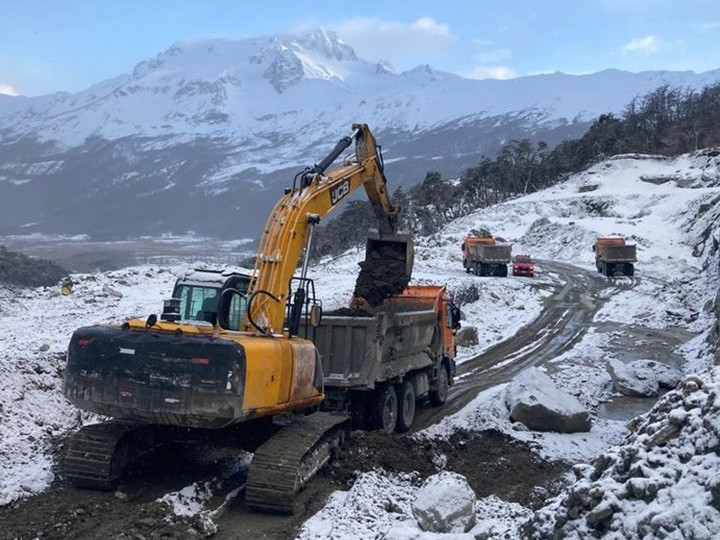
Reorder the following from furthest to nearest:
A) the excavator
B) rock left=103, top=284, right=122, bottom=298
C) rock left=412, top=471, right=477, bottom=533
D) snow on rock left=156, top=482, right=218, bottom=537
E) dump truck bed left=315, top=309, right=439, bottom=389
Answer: rock left=103, top=284, right=122, bottom=298
dump truck bed left=315, top=309, right=439, bottom=389
the excavator
snow on rock left=156, top=482, right=218, bottom=537
rock left=412, top=471, right=477, bottom=533

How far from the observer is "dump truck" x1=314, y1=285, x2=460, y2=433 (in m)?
12.0

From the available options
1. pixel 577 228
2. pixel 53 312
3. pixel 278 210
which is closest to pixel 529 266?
pixel 577 228

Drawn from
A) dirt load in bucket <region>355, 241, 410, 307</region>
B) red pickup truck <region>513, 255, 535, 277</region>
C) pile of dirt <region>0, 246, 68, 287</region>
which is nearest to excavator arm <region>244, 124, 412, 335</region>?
dirt load in bucket <region>355, 241, 410, 307</region>

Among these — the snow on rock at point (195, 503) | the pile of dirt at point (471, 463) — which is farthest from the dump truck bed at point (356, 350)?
the snow on rock at point (195, 503)

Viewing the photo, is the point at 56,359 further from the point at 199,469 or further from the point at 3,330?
the point at 3,330

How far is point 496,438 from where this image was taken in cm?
1284

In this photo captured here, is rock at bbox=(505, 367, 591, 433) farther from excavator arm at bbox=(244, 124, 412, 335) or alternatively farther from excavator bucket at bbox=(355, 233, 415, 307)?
excavator arm at bbox=(244, 124, 412, 335)

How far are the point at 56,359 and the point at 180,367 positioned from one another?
6827 millimetres

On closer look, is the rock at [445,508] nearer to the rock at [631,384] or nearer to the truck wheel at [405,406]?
the truck wheel at [405,406]

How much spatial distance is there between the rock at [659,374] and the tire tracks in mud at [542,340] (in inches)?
127

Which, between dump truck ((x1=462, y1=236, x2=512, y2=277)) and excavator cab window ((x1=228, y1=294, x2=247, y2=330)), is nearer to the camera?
excavator cab window ((x1=228, y1=294, x2=247, y2=330))

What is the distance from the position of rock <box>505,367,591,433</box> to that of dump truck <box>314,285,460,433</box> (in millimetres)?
1944

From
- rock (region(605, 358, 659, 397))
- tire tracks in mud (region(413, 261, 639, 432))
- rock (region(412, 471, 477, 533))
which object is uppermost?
rock (region(412, 471, 477, 533))

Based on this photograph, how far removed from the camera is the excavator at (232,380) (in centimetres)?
848
